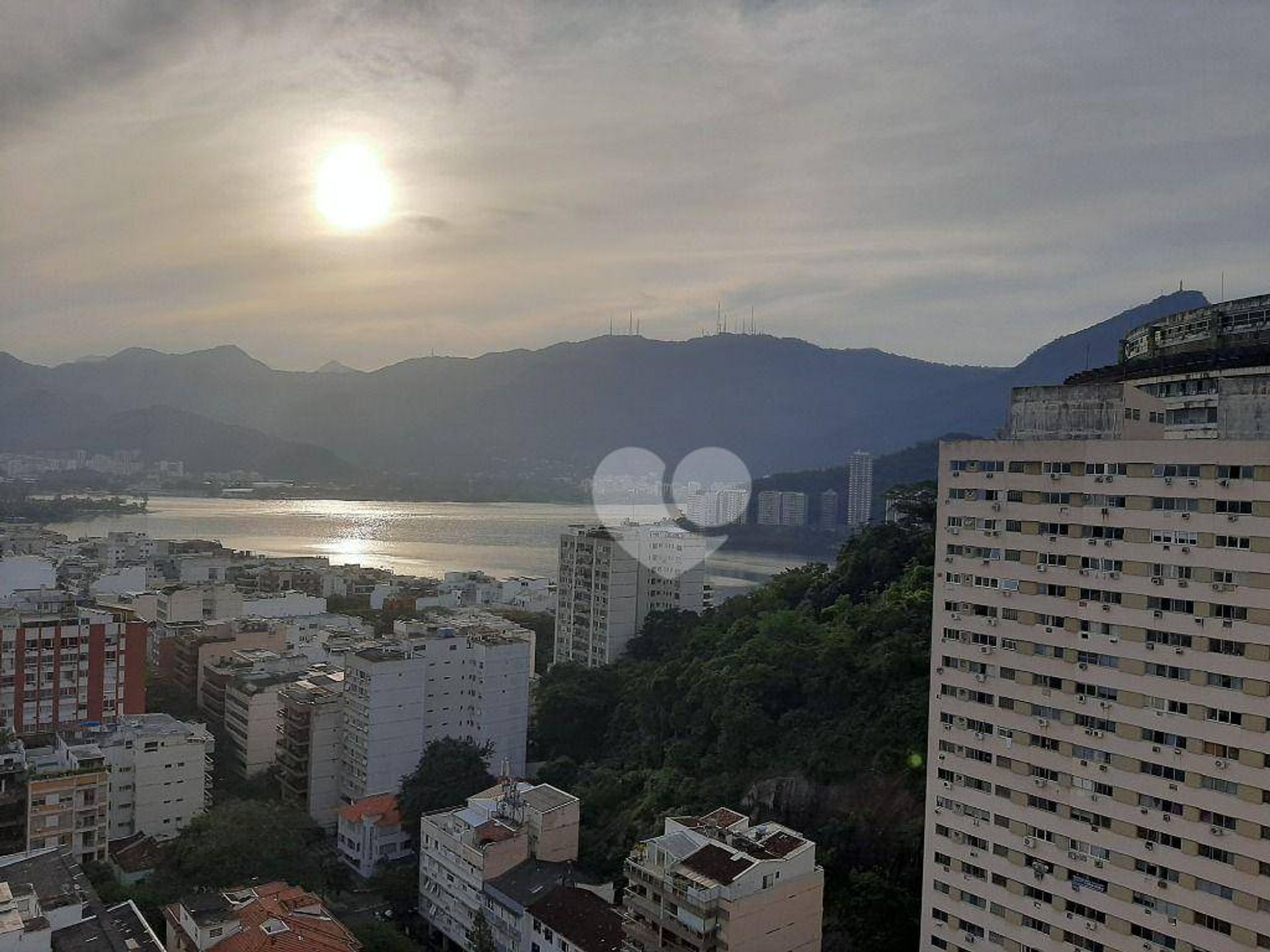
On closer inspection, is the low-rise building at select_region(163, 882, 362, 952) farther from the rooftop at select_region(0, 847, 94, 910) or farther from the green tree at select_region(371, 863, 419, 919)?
the green tree at select_region(371, 863, 419, 919)

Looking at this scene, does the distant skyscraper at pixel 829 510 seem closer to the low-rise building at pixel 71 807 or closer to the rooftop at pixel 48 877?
the low-rise building at pixel 71 807

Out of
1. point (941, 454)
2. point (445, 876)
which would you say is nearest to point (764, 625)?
point (445, 876)

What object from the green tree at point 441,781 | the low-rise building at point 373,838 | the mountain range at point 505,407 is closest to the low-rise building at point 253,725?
the low-rise building at point 373,838

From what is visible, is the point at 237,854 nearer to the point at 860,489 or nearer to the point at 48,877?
the point at 48,877

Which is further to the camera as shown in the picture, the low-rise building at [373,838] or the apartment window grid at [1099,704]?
the low-rise building at [373,838]

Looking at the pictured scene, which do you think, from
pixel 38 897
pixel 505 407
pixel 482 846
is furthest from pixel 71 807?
pixel 505 407

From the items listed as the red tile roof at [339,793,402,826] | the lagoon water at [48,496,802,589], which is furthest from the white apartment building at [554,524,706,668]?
the lagoon water at [48,496,802,589]
